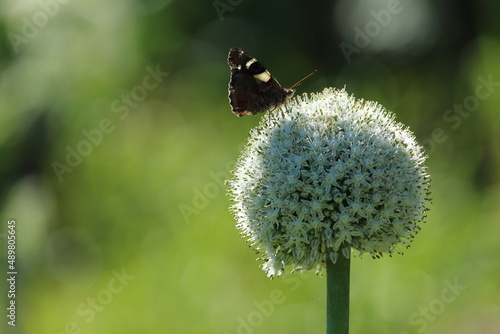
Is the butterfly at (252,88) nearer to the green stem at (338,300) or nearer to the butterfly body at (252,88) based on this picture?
the butterfly body at (252,88)

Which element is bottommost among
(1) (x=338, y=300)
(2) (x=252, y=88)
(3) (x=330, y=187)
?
(1) (x=338, y=300)

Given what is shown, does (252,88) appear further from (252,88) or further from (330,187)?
(330,187)

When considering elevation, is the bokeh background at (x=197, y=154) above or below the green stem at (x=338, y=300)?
below

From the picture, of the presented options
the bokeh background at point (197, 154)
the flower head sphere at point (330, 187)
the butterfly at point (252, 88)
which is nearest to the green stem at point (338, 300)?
the flower head sphere at point (330, 187)

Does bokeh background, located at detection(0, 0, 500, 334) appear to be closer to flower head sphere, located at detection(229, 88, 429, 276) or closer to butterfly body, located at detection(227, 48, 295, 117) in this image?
butterfly body, located at detection(227, 48, 295, 117)

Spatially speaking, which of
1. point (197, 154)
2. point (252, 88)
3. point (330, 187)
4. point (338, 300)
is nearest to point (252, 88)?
point (252, 88)

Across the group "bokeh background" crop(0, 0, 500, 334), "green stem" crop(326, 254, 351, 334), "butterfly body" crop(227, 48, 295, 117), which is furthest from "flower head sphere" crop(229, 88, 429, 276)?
"bokeh background" crop(0, 0, 500, 334)
